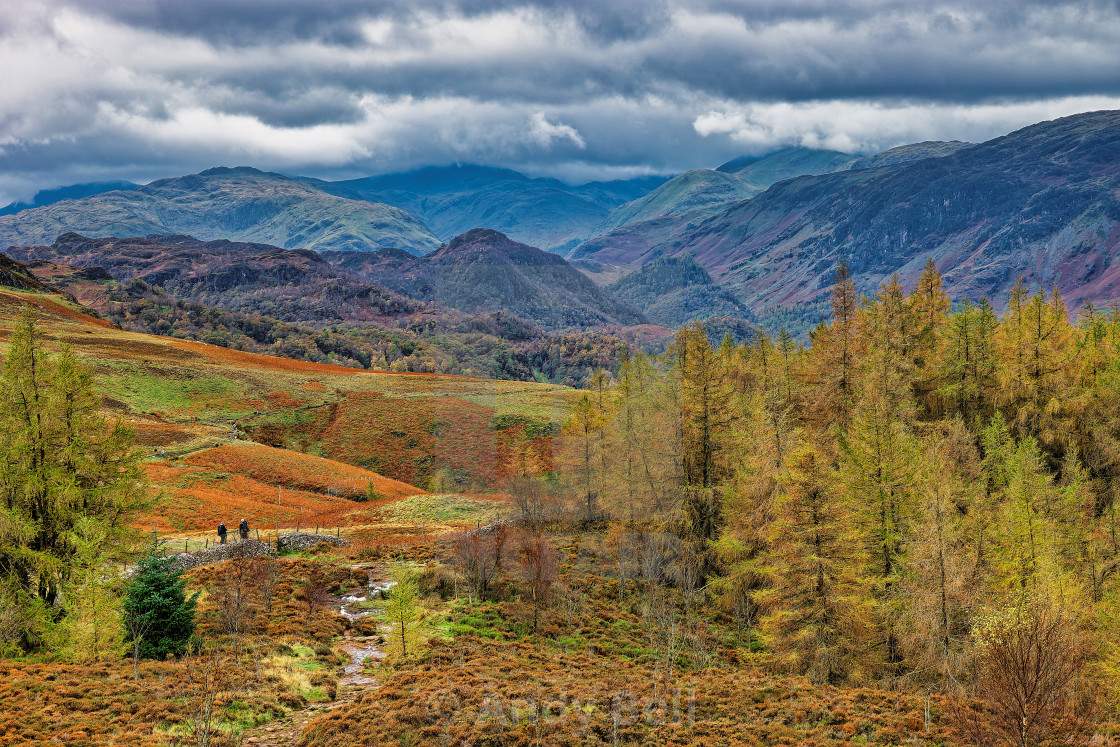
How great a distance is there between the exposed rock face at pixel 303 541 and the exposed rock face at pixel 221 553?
2208mm

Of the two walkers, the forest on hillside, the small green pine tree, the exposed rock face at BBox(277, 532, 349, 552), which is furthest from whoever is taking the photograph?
the exposed rock face at BBox(277, 532, 349, 552)

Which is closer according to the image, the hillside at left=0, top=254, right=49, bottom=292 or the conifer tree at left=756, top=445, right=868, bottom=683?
the conifer tree at left=756, top=445, right=868, bottom=683

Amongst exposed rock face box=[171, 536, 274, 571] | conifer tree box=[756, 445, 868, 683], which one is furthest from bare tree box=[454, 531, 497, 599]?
conifer tree box=[756, 445, 868, 683]

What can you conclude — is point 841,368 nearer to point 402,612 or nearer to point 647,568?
point 647,568

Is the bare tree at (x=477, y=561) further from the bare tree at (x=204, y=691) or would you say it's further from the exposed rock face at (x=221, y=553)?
the bare tree at (x=204, y=691)

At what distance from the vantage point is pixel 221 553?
40906 millimetres

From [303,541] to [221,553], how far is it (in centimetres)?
589

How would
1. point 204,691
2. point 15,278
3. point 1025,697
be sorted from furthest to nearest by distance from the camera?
point 15,278 < point 204,691 < point 1025,697

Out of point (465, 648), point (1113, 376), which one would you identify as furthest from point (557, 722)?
point (1113, 376)

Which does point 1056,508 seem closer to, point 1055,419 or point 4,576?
point 1055,419

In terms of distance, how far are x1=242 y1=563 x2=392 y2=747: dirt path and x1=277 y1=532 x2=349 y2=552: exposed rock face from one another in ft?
28.7

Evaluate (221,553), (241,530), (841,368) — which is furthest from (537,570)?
(841,368)

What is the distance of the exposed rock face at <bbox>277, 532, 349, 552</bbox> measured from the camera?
4492 cm

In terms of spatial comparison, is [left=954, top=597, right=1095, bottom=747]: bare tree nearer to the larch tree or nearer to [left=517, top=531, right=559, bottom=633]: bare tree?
[left=517, top=531, right=559, bottom=633]: bare tree
